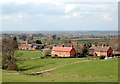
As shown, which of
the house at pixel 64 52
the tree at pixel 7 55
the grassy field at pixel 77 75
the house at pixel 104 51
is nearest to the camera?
the grassy field at pixel 77 75

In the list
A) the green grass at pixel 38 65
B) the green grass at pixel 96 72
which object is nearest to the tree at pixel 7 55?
the green grass at pixel 38 65

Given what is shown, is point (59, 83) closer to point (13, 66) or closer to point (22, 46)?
point (13, 66)

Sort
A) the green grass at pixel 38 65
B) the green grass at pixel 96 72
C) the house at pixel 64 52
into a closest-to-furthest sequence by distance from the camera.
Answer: the green grass at pixel 96 72 → the green grass at pixel 38 65 → the house at pixel 64 52

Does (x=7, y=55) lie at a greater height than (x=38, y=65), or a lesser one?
greater

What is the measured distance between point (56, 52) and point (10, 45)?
3043 cm

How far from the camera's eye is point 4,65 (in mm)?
39094

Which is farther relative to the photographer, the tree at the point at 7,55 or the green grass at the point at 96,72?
the tree at the point at 7,55

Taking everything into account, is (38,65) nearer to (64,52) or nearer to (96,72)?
(96,72)

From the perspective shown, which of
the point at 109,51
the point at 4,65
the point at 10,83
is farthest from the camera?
the point at 109,51

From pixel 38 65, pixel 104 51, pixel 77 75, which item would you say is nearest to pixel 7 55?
pixel 38 65

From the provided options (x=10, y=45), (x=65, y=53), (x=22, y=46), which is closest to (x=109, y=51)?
(x=65, y=53)

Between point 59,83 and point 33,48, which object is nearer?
point 59,83

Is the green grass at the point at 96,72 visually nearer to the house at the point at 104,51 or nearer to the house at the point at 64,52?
the house at the point at 104,51

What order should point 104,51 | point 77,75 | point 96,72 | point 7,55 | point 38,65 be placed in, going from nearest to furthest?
point 77,75
point 96,72
point 7,55
point 38,65
point 104,51
